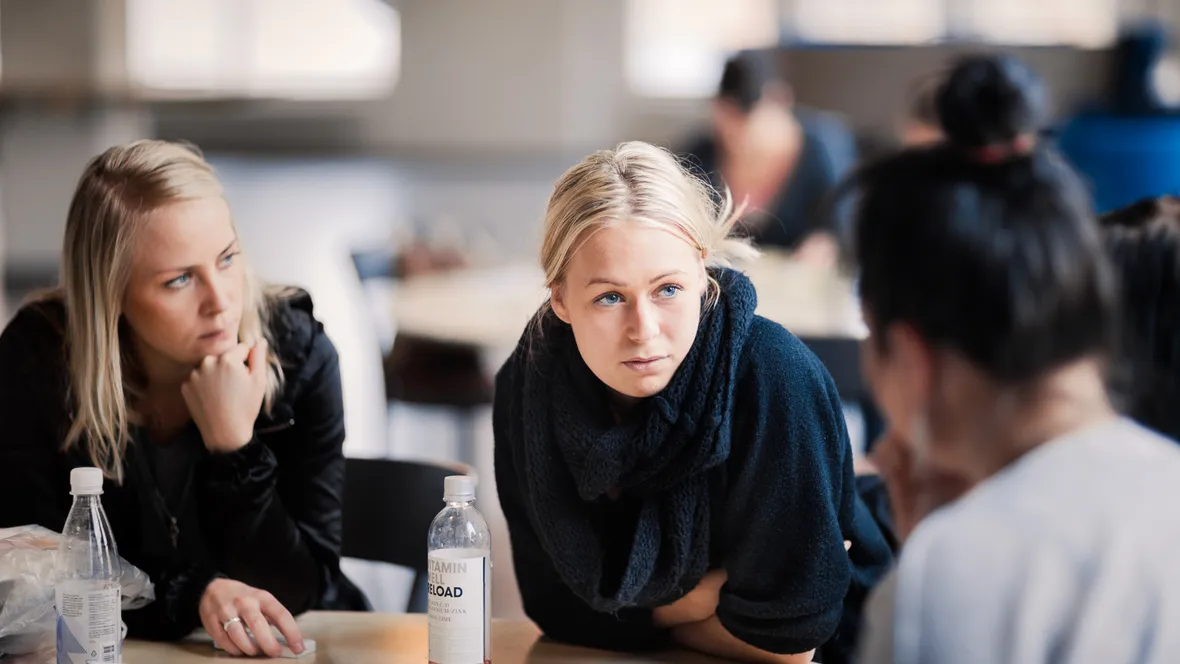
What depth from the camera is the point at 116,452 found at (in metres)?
1.45

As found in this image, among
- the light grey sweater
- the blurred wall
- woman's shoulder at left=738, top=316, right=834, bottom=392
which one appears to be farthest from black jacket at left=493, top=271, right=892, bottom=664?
the blurred wall

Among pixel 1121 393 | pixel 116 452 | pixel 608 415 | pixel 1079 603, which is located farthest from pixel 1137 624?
pixel 116 452

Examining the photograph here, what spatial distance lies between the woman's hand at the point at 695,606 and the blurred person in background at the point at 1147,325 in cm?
48

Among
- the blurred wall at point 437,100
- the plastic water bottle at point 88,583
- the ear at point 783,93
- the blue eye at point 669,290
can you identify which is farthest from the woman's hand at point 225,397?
the blurred wall at point 437,100

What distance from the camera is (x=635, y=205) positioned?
1205 mm

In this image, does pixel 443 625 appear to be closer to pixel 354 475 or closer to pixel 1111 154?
pixel 354 475

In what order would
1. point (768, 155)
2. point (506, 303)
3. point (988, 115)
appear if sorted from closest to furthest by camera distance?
point (988, 115) → point (506, 303) → point (768, 155)

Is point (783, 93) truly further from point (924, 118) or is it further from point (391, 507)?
point (391, 507)

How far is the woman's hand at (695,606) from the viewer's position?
1.29 metres

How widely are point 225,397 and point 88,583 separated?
0.26 metres

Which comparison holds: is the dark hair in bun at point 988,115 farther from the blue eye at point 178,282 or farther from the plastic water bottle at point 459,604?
the blue eye at point 178,282

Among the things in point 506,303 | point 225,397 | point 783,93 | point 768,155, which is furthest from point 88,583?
point 783,93

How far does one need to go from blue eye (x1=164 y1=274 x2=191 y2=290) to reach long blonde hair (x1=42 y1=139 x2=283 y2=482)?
51 millimetres

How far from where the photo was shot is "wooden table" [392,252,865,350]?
2.91m
